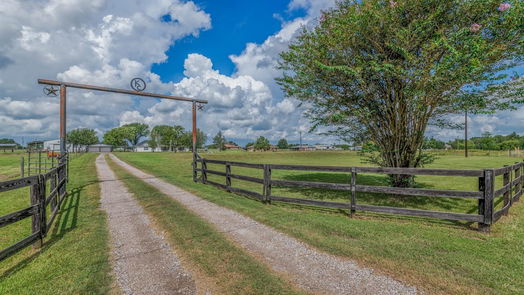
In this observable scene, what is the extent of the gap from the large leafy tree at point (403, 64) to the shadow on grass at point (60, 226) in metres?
8.02

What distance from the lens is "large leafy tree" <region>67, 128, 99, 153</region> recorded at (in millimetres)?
105031

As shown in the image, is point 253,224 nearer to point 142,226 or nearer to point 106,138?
point 142,226

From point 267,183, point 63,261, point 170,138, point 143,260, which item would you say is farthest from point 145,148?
point 143,260

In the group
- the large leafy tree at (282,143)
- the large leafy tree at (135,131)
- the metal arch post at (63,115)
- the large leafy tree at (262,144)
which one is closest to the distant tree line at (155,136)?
the large leafy tree at (135,131)

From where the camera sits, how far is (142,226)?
541 cm

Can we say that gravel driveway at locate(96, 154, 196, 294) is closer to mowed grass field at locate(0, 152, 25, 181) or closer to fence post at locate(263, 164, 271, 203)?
fence post at locate(263, 164, 271, 203)

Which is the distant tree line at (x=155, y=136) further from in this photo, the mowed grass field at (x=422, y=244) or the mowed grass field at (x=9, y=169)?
the mowed grass field at (x=422, y=244)

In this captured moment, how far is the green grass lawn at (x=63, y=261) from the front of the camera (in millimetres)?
3047

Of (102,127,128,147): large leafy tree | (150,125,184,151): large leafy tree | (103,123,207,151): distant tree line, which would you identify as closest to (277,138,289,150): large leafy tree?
(103,123,207,151): distant tree line

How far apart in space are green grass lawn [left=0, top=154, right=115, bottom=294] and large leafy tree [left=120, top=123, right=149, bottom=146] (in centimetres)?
11961

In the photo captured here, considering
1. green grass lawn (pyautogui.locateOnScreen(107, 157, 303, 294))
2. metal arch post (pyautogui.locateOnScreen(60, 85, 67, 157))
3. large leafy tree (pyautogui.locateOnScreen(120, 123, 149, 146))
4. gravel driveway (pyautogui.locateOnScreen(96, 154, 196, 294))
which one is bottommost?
gravel driveway (pyautogui.locateOnScreen(96, 154, 196, 294))

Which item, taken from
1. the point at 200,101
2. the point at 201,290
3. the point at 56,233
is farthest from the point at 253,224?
the point at 200,101

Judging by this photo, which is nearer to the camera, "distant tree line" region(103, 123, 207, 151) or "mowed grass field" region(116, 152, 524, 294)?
"mowed grass field" region(116, 152, 524, 294)

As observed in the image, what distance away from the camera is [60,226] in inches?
215
